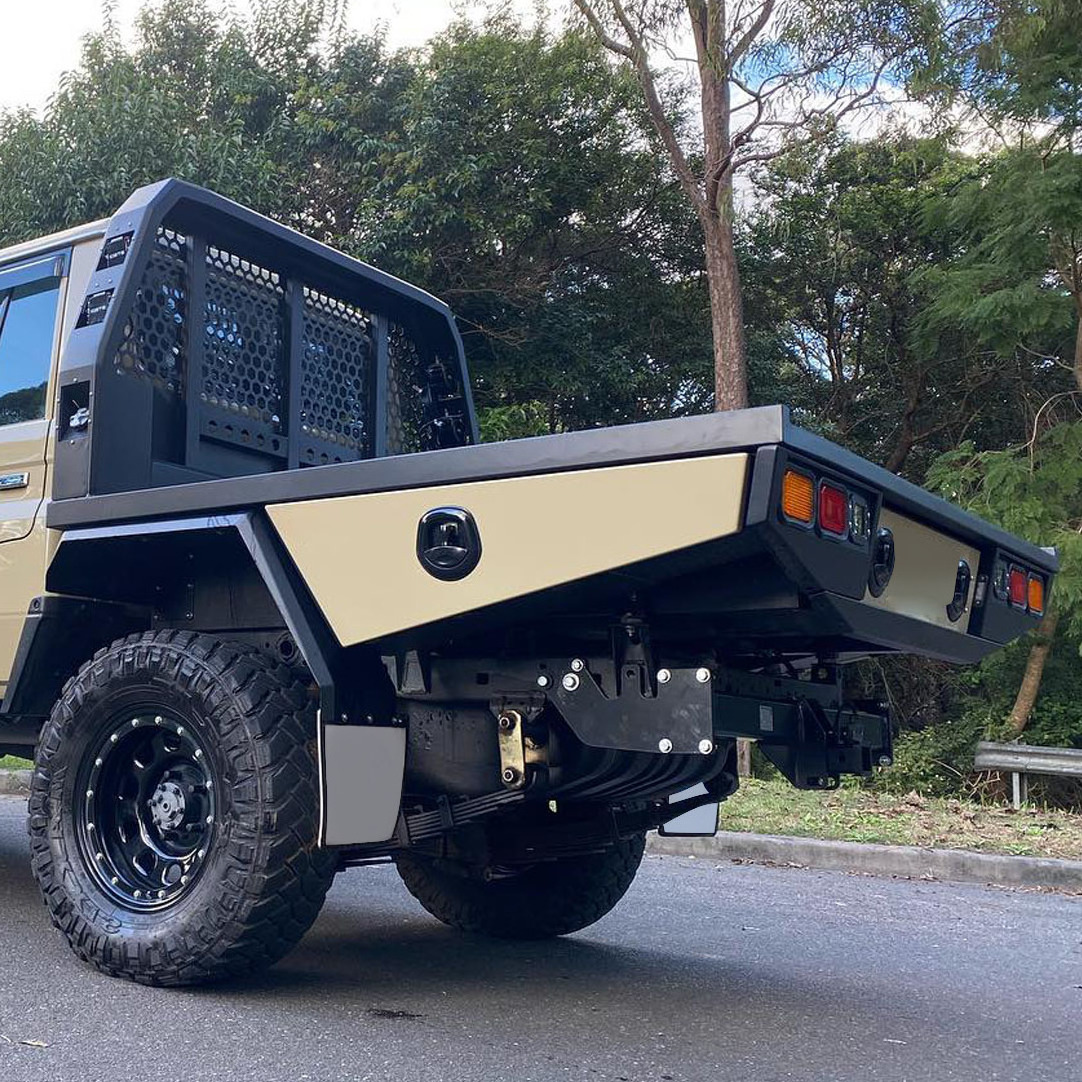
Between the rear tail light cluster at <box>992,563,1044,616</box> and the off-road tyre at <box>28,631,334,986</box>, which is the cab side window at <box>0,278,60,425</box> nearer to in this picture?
the off-road tyre at <box>28,631,334,986</box>

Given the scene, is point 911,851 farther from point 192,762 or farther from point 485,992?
point 192,762

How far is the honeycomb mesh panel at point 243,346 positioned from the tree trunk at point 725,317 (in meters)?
7.87

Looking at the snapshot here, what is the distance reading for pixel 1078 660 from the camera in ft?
43.2

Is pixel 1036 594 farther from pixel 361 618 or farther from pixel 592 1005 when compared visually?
pixel 361 618

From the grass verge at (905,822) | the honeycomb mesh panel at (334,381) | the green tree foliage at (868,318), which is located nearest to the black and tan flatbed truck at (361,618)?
the honeycomb mesh panel at (334,381)

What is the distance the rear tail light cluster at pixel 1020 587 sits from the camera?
3.84 m

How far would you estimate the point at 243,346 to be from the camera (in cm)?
462

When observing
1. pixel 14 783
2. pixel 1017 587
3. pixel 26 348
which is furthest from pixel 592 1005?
pixel 14 783

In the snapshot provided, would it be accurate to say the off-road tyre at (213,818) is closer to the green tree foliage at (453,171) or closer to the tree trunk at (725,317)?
the tree trunk at (725,317)

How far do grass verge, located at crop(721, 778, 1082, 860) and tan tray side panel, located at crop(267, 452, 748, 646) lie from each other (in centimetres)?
476

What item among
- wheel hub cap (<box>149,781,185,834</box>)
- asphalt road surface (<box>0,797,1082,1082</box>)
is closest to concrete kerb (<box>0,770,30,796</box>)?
asphalt road surface (<box>0,797,1082,1082</box>)

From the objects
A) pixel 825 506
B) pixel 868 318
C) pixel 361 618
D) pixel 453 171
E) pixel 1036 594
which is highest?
pixel 453 171

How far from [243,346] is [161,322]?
396mm

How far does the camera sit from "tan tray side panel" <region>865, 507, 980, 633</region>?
3311 mm
